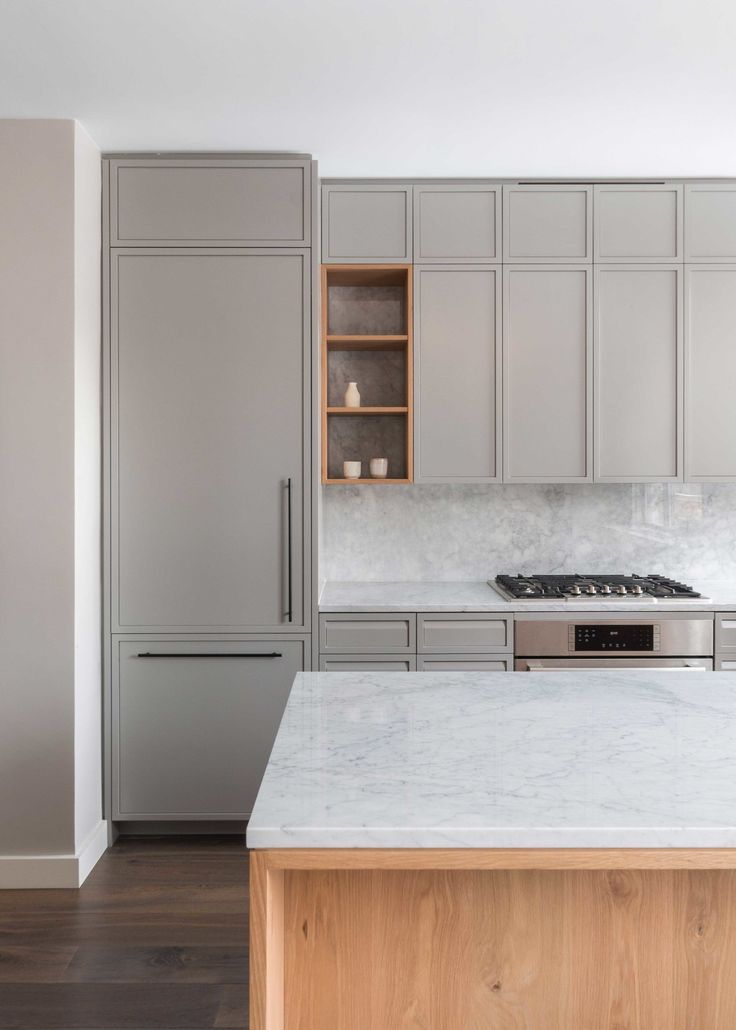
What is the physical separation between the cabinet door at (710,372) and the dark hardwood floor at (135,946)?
2.48m

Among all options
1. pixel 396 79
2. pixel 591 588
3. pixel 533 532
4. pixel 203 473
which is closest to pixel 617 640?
pixel 591 588

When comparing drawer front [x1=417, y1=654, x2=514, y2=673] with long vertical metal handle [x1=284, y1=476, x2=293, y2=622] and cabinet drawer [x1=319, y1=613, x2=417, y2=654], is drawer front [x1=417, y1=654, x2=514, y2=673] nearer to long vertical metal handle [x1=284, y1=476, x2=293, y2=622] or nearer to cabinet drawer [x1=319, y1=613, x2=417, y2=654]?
cabinet drawer [x1=319, y1=613, x2=417, y2=654]

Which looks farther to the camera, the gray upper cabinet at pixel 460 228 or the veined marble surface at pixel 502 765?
the gray upper cabinet at pixel 460 228

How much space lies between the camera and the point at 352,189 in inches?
134

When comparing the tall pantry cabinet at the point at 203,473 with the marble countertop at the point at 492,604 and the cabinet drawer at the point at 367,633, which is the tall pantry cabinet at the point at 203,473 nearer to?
the cabinet drawer at the point at 367,633

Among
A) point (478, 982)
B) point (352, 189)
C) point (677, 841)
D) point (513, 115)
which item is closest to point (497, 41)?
point (513, 115)

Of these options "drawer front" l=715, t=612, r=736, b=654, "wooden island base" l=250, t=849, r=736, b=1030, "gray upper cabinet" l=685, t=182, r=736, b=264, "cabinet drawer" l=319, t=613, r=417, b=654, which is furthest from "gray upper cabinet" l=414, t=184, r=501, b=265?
"wooden island base" l=250, t=849, r=736, b=1030

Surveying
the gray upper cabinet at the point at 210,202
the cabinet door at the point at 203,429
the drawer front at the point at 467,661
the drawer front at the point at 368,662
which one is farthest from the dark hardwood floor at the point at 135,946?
the gray upper cabinet at the point at 210,202

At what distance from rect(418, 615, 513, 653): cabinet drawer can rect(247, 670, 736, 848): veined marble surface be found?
4.08 ft

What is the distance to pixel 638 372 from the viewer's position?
11.3ft

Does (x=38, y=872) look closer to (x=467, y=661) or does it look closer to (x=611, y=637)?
(x=467, y=661)

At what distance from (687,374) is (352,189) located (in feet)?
5.23

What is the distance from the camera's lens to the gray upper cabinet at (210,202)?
318 centimetres

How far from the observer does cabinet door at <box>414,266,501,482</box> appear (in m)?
3.42
